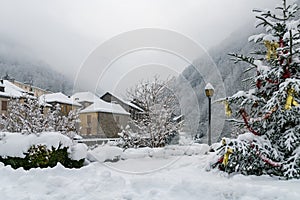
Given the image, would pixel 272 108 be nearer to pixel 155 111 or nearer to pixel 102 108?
pixel 155 111

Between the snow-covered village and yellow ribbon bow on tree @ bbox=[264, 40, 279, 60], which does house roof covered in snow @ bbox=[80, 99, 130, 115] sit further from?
yellow ribbon bow on tree @ bbox=[264, 40, 279, 60]

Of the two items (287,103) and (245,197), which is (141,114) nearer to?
(287,103)

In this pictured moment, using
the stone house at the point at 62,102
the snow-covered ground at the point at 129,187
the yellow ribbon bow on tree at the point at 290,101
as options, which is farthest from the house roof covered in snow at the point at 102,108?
the yellow ribbon bow on tree at the point at 290,101

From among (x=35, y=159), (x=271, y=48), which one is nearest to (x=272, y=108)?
(x=271, y=48)

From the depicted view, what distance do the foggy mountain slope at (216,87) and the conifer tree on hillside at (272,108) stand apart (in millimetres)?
6666

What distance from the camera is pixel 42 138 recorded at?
7051mm

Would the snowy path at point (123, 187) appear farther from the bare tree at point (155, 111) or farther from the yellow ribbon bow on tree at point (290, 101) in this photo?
the bare tree at point (155, 111)

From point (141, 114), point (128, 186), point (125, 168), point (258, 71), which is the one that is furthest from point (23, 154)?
point (141, 114)

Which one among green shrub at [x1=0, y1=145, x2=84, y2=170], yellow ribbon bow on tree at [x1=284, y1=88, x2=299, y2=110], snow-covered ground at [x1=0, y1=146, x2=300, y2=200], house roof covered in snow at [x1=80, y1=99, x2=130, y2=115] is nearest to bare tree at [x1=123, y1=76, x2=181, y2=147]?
green shrub at [x1=0, y1=145, x2=84, y2=170]

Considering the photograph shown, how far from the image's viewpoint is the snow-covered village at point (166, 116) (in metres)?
4.93

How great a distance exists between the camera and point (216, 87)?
2072 centimetres

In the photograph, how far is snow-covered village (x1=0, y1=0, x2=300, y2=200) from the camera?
194 inches

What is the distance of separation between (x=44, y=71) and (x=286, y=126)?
39.6m

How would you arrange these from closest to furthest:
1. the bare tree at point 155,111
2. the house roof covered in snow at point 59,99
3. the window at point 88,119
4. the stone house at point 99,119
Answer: the bare tree at point 155,111, the stone house at point 99,119, the window at point 88,119, the house roof covered in snow at point 59,99
